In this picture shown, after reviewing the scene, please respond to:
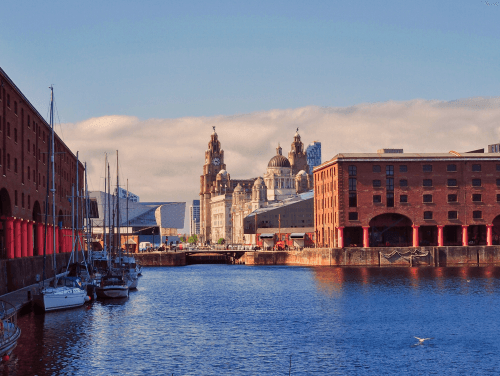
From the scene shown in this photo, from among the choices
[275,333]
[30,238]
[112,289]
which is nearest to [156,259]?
[30,238]

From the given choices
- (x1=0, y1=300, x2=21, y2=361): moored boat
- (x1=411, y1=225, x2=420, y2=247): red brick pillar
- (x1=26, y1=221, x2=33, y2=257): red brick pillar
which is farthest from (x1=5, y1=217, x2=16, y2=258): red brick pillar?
(x1=411, y1=225, x2=420, y2=247): red brick pillar

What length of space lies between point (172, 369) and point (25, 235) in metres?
43.4

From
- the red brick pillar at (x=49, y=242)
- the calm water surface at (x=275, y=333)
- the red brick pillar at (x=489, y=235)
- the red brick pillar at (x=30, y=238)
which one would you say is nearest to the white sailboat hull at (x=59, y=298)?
the calm water surface at (x=275, y=333)

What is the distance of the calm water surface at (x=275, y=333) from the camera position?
44.1 m

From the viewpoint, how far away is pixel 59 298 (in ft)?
210

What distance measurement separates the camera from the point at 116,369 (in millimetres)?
43062

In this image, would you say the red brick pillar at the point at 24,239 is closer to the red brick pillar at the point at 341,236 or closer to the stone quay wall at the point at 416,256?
the stone quay wall at the point at 416,256

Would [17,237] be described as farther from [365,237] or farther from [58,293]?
[365,237]

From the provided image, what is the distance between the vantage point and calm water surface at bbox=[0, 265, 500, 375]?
44062mm

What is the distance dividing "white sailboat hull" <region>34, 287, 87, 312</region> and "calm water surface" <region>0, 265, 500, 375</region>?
29.9 inches

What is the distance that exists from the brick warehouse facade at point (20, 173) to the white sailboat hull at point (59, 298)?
6.53 m

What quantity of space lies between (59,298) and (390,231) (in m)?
87.4

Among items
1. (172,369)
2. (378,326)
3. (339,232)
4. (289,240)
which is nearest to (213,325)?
(378,326)

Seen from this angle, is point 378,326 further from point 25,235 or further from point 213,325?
point 25,235
